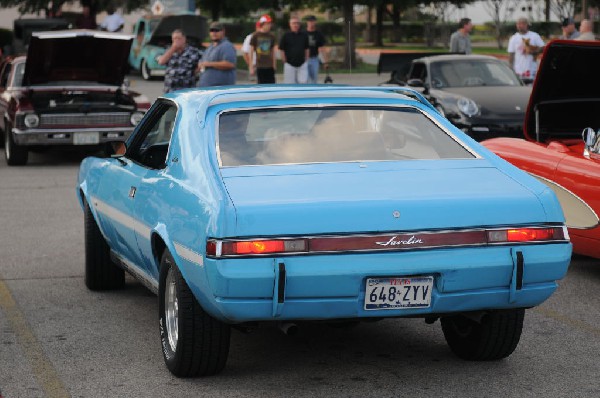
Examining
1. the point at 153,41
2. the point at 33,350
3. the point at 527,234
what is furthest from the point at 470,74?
the point at 153,41

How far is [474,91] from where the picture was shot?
1759 centimetres

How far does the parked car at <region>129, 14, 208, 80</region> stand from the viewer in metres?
36.5

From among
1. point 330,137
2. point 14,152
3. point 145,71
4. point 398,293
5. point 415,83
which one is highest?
point 330,137

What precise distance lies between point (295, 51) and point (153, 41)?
649 inches

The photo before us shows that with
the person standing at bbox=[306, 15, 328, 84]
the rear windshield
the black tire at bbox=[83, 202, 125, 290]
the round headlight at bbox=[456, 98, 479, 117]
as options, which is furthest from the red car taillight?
the person standing at bbox=[306, 15, 328, 84]

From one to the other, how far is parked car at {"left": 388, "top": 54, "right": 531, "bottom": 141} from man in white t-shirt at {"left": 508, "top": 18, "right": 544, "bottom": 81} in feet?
8.31

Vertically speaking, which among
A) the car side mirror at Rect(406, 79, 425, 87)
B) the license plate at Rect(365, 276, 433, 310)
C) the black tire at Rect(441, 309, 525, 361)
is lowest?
the black tire at Rect(441, 309, 525, 361)

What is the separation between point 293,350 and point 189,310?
1034mm

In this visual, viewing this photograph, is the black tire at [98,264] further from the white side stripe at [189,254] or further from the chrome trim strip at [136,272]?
the white side stripe at [189,254]

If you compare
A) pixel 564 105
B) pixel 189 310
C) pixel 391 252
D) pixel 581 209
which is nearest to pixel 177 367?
pixel 189 310

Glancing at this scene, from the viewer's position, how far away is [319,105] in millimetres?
6379

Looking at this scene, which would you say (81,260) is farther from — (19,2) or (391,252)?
(19,2)

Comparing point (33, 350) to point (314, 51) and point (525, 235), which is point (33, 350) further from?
point (314, 51)

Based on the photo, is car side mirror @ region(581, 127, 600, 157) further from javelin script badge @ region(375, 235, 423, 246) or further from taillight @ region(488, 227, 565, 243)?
javelin script badge @ region(375, 235, 423, 246)
